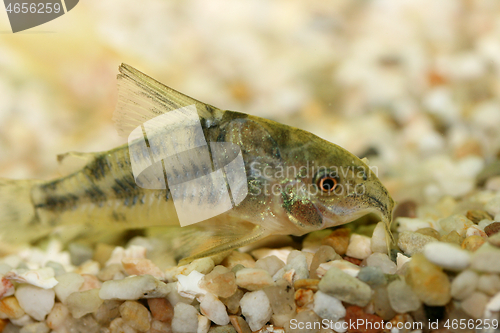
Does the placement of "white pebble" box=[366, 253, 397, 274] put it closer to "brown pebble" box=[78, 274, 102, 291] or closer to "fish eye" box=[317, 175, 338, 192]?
"fish eye" box=[317, 175, 338, 192]

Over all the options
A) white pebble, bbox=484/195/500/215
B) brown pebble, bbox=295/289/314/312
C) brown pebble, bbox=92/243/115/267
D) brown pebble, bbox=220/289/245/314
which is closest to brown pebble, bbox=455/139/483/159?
white pebble, bbox=484/195/500/215

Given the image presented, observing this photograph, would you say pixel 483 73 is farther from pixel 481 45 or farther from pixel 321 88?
pixel 321 88

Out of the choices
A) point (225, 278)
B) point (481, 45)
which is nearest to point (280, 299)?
point (225, 278)

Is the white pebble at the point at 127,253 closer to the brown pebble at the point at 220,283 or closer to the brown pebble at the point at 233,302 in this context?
the brown pebble at the point at 220,283

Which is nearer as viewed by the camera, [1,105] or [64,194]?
[64,194]

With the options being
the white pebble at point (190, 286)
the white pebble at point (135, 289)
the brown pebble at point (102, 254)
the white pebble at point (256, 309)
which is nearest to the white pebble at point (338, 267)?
the white pebble at point (256, 309)

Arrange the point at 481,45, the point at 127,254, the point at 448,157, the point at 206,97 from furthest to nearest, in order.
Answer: the point at 481,45
the point at 206,97
the point at 448,157
the point at 127,254

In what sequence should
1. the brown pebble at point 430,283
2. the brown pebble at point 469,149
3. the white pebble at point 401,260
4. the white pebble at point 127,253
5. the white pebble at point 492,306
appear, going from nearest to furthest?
1. the white pebble at point 492,306
2. the brown pebble at point 430,283
3. the white pebble at point 401,260
4. the white pebble at point 127,253
5. the brown pebble at point 469,149
